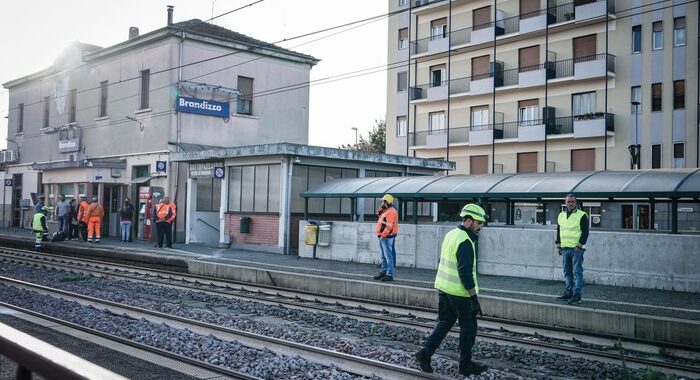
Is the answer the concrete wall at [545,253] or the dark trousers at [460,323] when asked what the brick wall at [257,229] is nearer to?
the concrete wall at [545,253]

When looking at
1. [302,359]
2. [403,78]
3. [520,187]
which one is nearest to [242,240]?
[520,187]

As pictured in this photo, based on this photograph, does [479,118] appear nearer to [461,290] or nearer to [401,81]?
[401,81]

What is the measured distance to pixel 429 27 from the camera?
4916cm

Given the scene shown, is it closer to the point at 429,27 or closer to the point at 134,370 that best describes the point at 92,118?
the point at 429,27

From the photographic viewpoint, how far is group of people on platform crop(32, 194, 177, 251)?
82.3ft

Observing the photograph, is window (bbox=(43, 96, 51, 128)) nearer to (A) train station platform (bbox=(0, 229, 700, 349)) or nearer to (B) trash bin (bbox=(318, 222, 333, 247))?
(A) train station platform (bbox=(0, 229, 700, 349))

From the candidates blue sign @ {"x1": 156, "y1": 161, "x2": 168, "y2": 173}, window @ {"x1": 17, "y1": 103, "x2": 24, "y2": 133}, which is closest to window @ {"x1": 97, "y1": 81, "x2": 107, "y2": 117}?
blue sign @ {"x1": 156, "y1": 161, "x2": 168, "y2": 173}

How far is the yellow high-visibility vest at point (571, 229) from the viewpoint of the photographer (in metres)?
12.3

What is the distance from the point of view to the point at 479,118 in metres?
45.0

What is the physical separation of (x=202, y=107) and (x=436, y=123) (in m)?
21.1

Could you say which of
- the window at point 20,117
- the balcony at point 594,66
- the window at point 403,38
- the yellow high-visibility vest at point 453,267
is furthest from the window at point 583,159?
the window at point 20,117

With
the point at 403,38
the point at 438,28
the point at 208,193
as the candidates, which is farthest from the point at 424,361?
the point at 403,38

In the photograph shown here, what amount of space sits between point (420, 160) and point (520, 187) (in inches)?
435

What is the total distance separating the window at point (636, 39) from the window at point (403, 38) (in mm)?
18028
